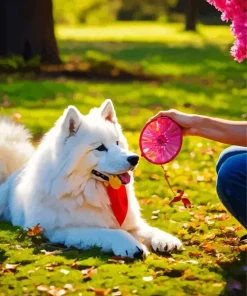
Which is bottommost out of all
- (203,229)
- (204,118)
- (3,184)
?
(203,229)

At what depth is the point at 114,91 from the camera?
15359mm

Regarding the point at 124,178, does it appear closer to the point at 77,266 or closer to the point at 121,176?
the point at 121,176

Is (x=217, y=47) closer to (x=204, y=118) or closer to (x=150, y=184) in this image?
(x=150, y=184)

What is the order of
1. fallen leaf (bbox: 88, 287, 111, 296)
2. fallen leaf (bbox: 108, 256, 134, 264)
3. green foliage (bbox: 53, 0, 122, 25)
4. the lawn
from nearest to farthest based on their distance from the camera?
fallen leaf (bbox: 88, 287, 111, 296)
the lawn
fallen leaf (bbox: 108, 256, 134, 264)
green foliage (bbox: 53, 0, 122, 25)

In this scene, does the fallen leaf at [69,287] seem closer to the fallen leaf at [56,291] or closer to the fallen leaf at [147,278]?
the fallen leaf at [56,291]

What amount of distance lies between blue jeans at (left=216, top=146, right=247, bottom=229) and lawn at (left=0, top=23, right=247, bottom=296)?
38 centimetres

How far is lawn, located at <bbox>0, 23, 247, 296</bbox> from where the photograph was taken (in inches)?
189

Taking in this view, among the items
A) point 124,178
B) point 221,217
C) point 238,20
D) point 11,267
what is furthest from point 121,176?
point 221,217

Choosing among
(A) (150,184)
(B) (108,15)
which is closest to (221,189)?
(A) (150,184)

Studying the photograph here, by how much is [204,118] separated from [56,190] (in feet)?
4.06

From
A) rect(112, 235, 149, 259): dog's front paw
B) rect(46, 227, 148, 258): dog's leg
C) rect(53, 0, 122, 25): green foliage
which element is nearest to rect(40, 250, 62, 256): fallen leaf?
rect(46, 227, 148, 258): dog's leg

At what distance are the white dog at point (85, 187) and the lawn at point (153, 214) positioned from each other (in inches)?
5.1

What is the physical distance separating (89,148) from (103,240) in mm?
667

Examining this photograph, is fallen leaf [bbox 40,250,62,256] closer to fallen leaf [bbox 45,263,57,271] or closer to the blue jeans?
fallen leaf [bbox 45,263,57,271]
